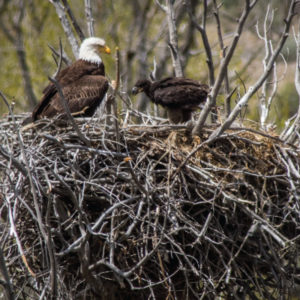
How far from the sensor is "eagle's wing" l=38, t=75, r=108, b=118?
5.39 m

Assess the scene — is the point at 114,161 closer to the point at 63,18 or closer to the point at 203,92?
the point at 203,92

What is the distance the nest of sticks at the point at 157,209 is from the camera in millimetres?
4312

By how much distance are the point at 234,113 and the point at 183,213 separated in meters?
0.98

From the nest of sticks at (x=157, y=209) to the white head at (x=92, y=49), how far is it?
62.5 inches

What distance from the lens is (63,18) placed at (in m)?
6.62

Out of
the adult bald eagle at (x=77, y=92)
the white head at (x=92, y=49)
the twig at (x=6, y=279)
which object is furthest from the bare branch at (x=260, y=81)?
the white head at (x=92, y=49)

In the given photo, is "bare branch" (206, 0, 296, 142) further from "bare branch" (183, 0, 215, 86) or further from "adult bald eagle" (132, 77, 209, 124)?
"adult bald eagle" (132, 77, 209, 124)

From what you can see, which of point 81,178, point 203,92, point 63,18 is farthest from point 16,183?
point 63,18

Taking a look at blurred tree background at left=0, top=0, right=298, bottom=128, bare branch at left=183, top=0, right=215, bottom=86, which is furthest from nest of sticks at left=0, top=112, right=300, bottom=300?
blurred tree background at left=0, top=0, right=298, bottom=128

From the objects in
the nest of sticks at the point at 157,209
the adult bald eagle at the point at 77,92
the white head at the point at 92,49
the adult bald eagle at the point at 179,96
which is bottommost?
the nest of sticks at the point at 157,209

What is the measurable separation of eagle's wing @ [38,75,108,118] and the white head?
0.63 meters

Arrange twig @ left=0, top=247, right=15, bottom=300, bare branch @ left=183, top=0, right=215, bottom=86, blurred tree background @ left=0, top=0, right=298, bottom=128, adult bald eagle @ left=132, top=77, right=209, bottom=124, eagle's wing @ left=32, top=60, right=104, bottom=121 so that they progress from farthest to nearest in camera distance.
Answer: blurred tree background @ left=0, top=0, right=298, bottom=128 < adult bald eagle @ left=132, top=77, right=209, bottom=124 < eagle's wing @ left=32, top=60, right=104, bottom=121 < bare branch @ left=183, top=0, right=215, bottom=86 < twig @ left=0, top=247, right=15, bottom=300

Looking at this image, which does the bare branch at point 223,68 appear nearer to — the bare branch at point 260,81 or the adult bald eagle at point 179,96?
the bare branch at point 260,81

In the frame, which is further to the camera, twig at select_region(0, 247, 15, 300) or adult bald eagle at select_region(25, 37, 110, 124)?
adult bald eagle at select_region(25, 37, 110, 124)
